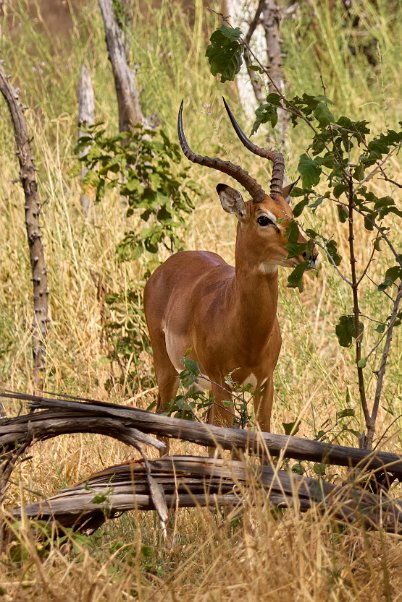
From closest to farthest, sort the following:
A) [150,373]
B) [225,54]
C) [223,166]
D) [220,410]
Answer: [225,54]
[223,166]
[220,410]
[150,373]

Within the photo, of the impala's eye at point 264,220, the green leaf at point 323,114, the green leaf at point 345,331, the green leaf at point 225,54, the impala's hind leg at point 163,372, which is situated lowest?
the impala's hind leg at point 163,372

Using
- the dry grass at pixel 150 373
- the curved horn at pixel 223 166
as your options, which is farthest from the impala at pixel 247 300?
the dry grass at pixel 150 373

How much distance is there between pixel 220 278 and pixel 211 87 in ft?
16.5

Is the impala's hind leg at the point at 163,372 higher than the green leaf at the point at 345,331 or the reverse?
the reverse

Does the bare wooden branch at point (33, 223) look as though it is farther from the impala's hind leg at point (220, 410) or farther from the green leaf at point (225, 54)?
the green leaf at point (225, 54)

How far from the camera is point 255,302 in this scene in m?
5.07

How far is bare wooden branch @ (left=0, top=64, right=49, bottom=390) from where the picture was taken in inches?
253

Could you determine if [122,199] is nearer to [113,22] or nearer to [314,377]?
[113,22]

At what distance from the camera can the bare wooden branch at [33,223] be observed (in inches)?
253

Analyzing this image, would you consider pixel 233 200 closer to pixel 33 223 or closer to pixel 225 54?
pixel 225 54

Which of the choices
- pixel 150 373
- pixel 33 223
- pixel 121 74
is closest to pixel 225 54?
pixel 33 223

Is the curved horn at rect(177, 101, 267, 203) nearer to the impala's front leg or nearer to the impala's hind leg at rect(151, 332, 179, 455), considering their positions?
the impala's front leg

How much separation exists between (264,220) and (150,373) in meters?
2.16

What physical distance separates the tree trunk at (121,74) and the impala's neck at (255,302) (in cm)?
380
